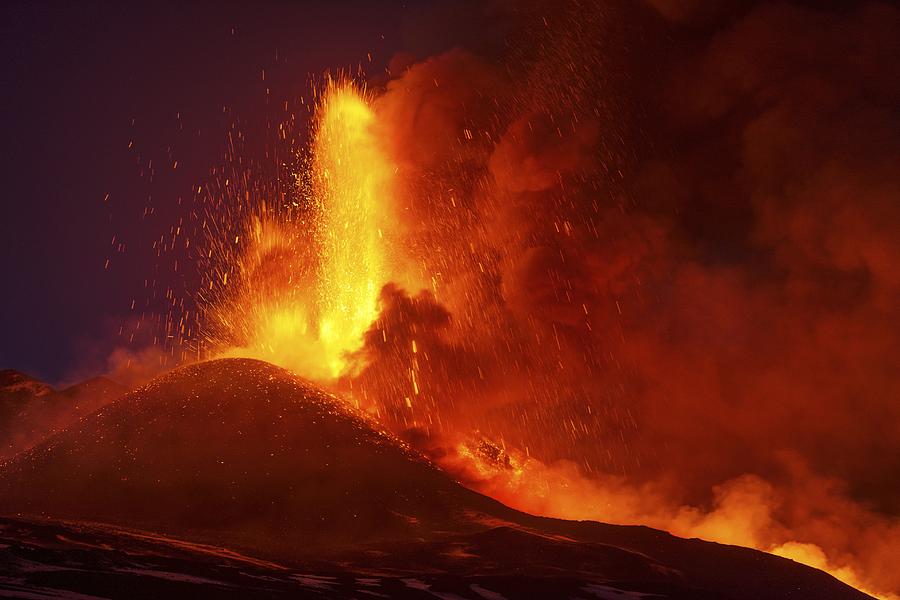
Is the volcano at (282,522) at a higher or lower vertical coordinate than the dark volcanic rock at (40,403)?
lower

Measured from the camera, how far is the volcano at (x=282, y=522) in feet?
152

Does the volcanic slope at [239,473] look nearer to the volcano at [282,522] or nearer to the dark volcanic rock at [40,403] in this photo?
the volcano at [282,522]

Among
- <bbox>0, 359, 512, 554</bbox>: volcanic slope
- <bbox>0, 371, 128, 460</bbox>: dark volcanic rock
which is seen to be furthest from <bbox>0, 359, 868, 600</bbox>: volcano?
<bbox>0, 371, 128, 460</bbox>: dark volcanic rock

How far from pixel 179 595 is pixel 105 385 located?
5081 inches

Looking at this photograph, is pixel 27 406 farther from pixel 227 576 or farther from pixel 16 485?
pixel 227 576

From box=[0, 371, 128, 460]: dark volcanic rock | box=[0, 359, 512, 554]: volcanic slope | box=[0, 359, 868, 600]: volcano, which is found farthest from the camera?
box=[0, 371, 128, 460]: dark volcanic rock

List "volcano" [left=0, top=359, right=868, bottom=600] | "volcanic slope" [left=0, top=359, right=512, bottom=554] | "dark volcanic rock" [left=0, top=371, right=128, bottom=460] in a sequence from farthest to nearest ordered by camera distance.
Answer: "dark volcanic rock" [left=0, top=371, right=128, bottom=460]
"volcanic slope" [left=0, top=359, right=512, bottom=554]
"volcano" [left=0, top=359, right=868, bottom=600]

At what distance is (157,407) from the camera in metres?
86.2

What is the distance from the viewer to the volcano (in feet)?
152

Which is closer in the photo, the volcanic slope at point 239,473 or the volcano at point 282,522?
the volcano at point 282,522

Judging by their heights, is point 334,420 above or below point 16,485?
above

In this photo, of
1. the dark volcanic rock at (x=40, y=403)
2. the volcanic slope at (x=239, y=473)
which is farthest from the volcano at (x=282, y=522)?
the dark volcanic rock at (x=40, y=403)

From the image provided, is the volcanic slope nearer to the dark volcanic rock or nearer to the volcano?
the volcano

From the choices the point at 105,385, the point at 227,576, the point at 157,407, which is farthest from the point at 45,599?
the point at 105,385
